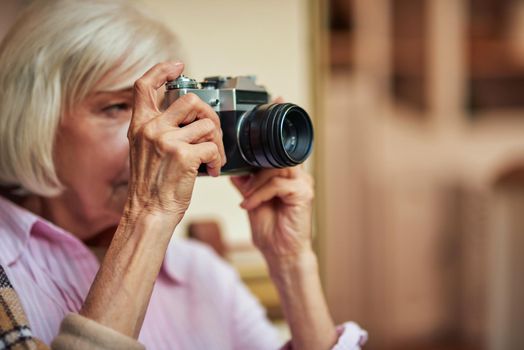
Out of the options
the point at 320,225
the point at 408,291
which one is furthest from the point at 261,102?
the point at 408,291

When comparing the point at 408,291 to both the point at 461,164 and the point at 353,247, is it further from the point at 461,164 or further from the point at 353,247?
the point at 461,164

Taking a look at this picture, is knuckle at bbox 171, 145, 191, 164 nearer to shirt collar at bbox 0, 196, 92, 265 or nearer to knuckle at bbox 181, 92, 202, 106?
knuckle at bbox 181, 92, 202, 106

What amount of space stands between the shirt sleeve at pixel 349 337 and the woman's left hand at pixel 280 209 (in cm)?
11

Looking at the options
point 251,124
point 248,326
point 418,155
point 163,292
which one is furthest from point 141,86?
point 418,155

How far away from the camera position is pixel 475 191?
8.37 feet

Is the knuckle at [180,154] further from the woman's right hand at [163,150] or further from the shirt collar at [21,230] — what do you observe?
the shirt collar at [21,230]

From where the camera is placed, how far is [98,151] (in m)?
0.75

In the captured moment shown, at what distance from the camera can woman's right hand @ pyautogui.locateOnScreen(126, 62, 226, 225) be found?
0.57m

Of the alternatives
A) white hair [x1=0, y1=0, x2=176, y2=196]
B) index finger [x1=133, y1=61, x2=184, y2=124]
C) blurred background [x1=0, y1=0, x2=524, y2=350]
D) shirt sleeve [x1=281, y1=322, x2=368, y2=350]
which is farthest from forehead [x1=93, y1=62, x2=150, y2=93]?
blurred background [x1=0, y1=0, x2=524, y2=350]

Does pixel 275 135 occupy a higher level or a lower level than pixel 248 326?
higher

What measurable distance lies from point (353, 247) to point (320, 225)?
118 centimetres

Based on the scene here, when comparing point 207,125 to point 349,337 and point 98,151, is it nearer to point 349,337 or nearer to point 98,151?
point 98,151

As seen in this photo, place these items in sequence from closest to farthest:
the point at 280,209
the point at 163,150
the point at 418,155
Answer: the point at 163,150 → the point at 280,209 → the point at 418,155

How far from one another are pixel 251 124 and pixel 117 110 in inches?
7.2
